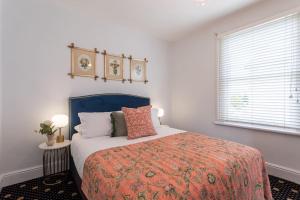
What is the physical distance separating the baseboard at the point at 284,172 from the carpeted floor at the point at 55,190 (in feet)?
0.20

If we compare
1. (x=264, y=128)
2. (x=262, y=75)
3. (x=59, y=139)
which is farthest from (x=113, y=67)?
(x=264, y=128)

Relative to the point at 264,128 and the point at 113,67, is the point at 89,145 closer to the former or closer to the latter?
the point at 113,67

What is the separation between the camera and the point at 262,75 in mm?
2350

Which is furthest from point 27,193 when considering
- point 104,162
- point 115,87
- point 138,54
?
point 138,54

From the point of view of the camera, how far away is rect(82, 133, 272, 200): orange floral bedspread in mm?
1008

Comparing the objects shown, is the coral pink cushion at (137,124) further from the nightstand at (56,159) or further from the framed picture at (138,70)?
the framed picture at (138,70)

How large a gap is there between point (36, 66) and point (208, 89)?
2869mm

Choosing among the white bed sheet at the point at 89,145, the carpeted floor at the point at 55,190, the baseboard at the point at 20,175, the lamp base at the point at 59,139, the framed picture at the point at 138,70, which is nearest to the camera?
the white bed sheet at the point at 89,145

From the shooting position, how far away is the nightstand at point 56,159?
220cm

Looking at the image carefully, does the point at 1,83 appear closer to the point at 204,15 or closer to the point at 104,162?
the point at 104,162

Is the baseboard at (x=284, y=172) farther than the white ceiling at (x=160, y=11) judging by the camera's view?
No

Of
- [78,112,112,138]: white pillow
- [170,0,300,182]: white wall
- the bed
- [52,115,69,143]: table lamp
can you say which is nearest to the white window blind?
[170,0,300,182]: white wall

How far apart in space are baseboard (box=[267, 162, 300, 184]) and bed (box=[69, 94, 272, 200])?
2.54 feet

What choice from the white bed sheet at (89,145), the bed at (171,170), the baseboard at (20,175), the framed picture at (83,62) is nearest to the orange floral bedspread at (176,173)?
the bed at (171,170)
